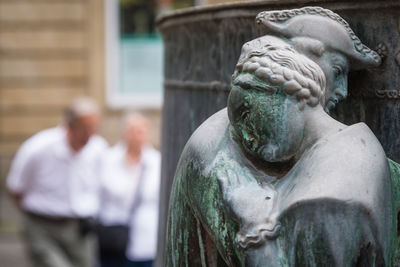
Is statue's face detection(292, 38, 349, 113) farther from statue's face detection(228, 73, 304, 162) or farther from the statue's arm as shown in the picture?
the statue's arm

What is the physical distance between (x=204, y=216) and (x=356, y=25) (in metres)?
0.66

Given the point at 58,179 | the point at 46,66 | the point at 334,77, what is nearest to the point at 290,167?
the point at 334,77

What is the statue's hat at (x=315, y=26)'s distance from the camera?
1.89 meters

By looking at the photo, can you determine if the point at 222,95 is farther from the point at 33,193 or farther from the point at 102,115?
the point at 102,115

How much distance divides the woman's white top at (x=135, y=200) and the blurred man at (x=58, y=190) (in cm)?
38

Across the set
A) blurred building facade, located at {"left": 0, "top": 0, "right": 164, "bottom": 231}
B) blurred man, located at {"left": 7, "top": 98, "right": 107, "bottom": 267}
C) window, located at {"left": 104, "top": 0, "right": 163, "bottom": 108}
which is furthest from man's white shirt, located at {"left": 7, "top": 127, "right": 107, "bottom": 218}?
window, located at {"left": 104, "top": 0, "right": 163, "bottom": 108}

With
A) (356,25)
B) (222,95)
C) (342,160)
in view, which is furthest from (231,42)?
(342,160)

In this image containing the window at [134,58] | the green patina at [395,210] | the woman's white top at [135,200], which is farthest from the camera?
the window at [134,58]

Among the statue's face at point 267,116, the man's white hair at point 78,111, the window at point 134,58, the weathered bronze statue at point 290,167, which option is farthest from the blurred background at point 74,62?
the statue's face at point 267,116

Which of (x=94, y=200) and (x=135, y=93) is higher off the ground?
(x=94, y=200)

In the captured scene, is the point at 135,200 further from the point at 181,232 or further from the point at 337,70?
the point at 337,70

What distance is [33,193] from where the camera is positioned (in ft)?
17.7

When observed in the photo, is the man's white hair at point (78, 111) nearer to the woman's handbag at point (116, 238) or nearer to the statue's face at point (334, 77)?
the woman's handbag at point (116, 238)

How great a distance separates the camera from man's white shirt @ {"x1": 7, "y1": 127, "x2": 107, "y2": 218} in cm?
538
